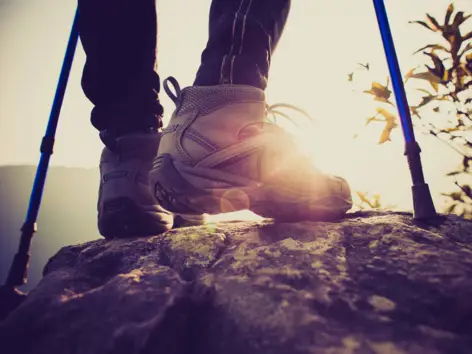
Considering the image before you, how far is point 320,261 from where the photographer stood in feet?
2.98

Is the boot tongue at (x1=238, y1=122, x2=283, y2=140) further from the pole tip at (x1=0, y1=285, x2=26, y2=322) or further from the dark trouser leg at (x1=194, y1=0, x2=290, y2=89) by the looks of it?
the pole tip at (x1=0, y1=285, x2=26, y2=322)

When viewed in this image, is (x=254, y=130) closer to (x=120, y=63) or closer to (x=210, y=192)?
(x=210, y=192)

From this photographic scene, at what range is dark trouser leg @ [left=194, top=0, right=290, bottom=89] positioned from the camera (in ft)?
4.33

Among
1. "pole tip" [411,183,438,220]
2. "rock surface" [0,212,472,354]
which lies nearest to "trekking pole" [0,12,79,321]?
"rock surface" [0,212,472,354]

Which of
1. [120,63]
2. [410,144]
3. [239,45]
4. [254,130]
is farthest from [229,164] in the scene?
[120,63]

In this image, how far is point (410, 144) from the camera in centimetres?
118

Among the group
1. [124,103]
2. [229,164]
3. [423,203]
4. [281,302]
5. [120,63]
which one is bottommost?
[281,302]

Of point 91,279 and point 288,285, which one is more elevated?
point 288,285

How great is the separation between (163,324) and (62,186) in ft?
227

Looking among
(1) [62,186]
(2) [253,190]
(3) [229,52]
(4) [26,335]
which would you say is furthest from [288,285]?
(1) [62,186]

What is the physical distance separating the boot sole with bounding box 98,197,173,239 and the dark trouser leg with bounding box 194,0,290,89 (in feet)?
2.52

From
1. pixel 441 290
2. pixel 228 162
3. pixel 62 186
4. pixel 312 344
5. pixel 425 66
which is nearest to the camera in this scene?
pixel 312 344

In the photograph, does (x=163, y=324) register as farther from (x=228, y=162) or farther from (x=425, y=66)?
(x=425, y=66)

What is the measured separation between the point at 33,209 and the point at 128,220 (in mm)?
486
